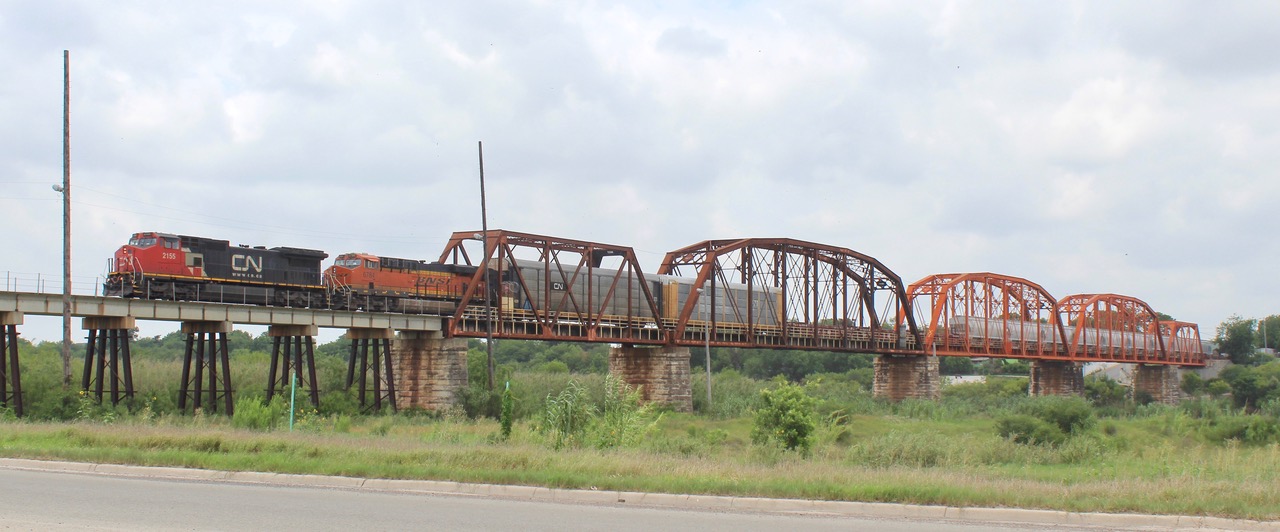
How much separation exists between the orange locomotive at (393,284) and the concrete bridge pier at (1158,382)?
102 metres

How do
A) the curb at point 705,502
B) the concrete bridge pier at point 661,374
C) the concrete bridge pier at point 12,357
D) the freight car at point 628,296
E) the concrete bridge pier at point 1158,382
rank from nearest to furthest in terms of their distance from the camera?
the curb at point 705,502
the concrete bridge pier at point 12,357
the freight car at point 628,296
the concrete bridge pier at point 661,374
the concrete bridge pier at point 1158,382

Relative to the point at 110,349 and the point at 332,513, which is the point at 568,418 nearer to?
the point at 332,513

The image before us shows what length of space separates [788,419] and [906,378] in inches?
2716

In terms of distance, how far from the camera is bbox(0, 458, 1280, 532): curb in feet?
46.7

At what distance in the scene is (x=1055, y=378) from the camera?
109 meters

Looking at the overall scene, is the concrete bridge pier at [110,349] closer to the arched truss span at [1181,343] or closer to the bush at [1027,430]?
the bush at [1027,430]

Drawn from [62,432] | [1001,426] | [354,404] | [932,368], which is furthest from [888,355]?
[62,432]

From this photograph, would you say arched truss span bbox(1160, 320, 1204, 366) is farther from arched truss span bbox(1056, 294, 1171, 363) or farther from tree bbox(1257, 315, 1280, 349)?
tree bbox(1257, 315, 1280, 349)

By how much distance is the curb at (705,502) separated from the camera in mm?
14242

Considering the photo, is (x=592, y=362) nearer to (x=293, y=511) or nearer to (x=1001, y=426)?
(x=1001, y=426)

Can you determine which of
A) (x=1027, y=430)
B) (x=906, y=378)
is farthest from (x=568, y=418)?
(x=906, y=378)

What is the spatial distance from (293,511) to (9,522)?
3.26m

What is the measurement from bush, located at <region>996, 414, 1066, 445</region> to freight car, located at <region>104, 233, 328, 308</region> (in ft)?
96.2

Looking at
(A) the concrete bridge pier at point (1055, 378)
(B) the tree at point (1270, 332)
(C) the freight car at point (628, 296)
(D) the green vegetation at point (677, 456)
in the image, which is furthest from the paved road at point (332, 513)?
(B) the tree at point (1270, 332)
